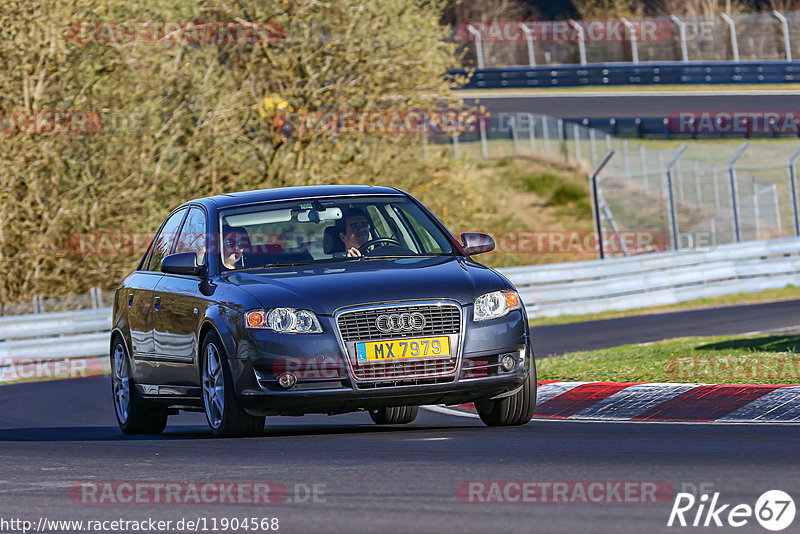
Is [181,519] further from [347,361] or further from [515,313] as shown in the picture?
[515,313]

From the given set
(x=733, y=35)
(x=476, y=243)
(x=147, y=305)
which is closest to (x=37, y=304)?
(x=147, y=305)

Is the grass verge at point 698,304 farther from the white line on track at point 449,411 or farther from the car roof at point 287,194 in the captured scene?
the car roof at point 287,194

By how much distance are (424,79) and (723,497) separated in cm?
2149

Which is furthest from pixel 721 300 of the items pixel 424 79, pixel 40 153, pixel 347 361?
pixel 347 361

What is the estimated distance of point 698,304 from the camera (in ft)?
81.8

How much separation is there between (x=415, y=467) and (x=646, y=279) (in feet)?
60.0

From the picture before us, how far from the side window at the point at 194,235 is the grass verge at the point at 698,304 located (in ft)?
43.8

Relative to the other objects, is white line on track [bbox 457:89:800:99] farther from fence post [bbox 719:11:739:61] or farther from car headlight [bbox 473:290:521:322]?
car headlight [bbox 473:290:521:322]

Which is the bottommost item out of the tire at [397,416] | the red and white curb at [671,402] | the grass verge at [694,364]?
the grass verge at [694,364]

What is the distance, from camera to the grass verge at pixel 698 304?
2358cm

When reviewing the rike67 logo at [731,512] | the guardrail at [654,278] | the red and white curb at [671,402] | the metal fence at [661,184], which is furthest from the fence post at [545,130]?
the rike67 logo at [731,512]

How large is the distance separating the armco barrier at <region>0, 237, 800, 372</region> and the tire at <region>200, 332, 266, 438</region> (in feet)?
36.9

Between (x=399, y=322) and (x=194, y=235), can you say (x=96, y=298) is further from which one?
(x=399, y=322)

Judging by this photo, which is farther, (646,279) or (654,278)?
(654,278)
